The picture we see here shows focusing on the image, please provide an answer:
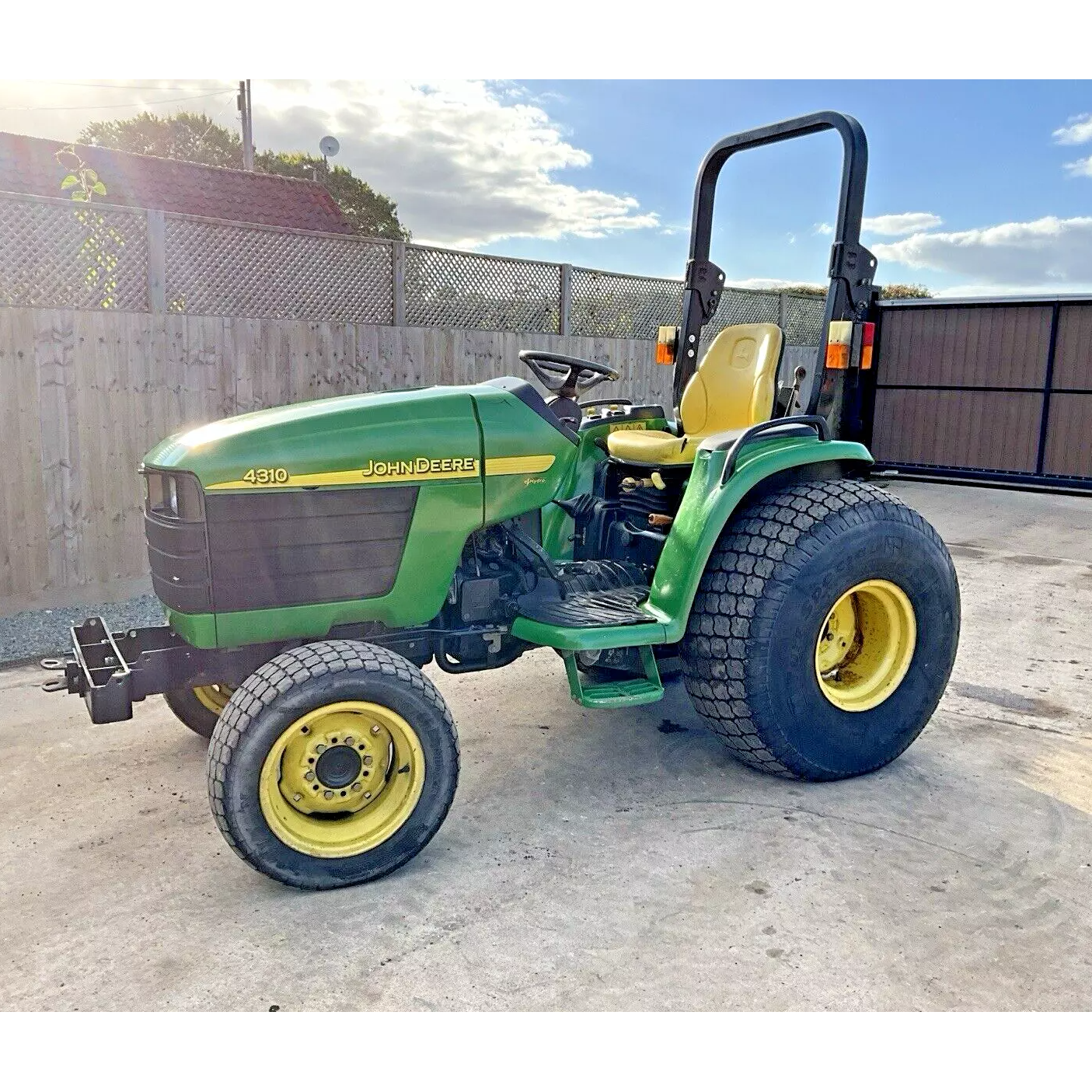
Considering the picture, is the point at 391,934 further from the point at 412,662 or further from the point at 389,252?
the point at 389,252

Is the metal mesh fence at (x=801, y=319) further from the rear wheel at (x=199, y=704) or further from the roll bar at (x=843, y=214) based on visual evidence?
the rear wheel at (x=199, y=704)

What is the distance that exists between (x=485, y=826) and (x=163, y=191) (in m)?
11.6

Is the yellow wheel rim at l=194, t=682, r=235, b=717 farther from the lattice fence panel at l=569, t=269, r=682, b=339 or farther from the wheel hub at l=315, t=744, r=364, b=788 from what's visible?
the lattice fence panel at l=569, t=269, r=682, b=339

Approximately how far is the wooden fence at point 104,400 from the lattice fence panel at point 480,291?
88 cm

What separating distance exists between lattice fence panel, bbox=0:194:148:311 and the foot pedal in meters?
4.03

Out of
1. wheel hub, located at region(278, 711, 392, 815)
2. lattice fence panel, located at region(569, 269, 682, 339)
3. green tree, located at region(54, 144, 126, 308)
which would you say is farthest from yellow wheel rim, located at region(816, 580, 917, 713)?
lattice fence panel, located at region(569, 269, 682, 339)

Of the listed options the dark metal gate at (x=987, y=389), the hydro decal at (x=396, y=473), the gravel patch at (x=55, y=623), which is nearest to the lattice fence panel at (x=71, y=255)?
the gravel patch at (x=55, y=623)

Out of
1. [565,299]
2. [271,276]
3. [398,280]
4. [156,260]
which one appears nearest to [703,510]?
[156,260]

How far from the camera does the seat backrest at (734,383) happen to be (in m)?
3.96

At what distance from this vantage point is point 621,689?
3256 mm

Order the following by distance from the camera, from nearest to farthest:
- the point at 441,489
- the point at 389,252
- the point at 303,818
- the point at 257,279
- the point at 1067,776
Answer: the point at 303,818 → the point at 441,489 → the point at 1067,776 → the point at 257,279 → the point at 389,252

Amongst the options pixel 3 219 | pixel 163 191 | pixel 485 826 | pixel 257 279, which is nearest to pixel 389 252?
pixel 257 279

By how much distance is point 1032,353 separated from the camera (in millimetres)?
10062

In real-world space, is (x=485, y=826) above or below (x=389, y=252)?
below
